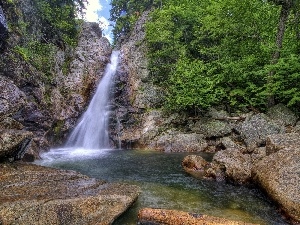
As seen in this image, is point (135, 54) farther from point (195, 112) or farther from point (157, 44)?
Answer: point (195, 112)

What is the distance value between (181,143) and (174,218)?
11412 mm

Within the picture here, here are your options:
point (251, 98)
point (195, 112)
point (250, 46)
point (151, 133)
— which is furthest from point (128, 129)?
point (250, 46)

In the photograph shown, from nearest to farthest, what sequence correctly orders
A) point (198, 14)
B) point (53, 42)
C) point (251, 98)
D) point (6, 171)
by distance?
point (6, 171) < point (251, 98) < point (53, 42) < point (198, 14)

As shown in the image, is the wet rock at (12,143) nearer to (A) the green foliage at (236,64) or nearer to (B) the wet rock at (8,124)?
(B) the wet rock at (8,124)

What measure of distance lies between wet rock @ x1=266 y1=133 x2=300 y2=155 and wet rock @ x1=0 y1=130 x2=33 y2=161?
9.35 meters

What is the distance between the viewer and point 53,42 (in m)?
23.3

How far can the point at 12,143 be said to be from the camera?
9508mm

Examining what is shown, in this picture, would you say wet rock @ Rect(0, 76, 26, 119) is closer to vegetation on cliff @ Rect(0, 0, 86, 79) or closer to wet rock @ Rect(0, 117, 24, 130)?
wet rock @ Rect(0, 117, 24, 130)

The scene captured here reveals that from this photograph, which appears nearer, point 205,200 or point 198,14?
point 205,200

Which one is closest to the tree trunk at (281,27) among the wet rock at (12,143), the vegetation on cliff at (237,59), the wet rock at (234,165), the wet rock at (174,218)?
the vegetation on cliff at (237,59)

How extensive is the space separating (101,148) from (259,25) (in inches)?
589

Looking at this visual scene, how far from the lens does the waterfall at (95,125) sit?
770 inches

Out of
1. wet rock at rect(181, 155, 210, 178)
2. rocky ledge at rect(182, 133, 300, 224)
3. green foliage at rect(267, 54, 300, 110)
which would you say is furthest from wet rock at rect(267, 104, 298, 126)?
wet rock at rect(181, 155, 210, 178)

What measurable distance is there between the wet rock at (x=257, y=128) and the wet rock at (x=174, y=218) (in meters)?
10.3
